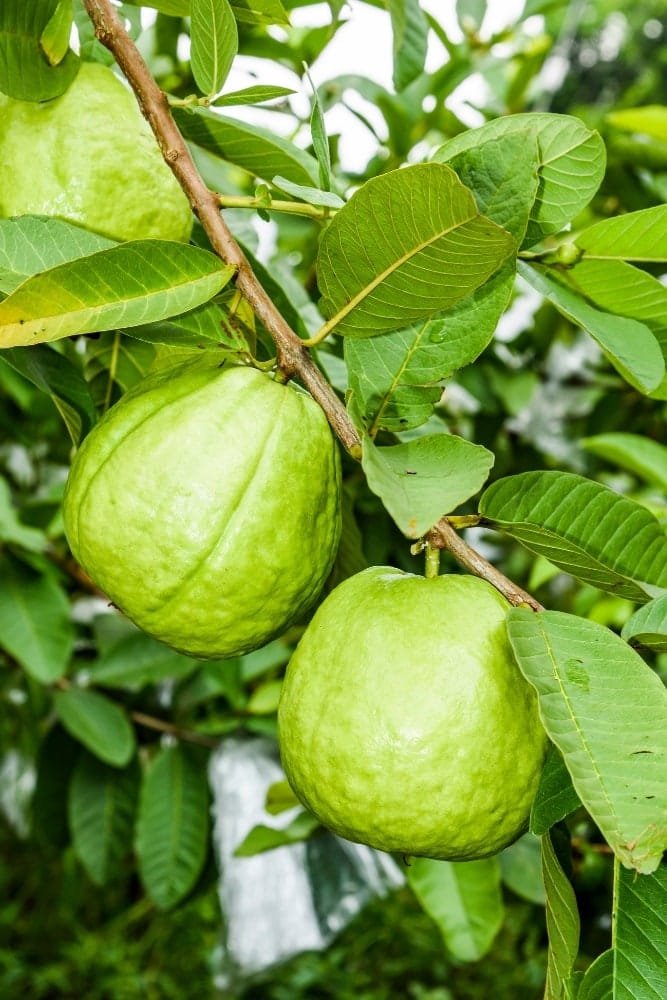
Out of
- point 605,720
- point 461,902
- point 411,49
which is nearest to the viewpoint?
point 605,720

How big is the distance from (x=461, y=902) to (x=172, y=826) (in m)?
0.66

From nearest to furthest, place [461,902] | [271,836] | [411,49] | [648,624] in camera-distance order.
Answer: [648,624] → [411,49] → [461,902] → [271,836]

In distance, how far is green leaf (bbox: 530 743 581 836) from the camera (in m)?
0.65

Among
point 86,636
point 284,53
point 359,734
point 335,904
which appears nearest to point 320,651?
point 359,734

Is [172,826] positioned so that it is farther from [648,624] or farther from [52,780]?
[648,624]

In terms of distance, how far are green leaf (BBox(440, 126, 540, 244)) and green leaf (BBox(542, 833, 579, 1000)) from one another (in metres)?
0.44

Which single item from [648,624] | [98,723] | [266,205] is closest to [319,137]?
[266,205]

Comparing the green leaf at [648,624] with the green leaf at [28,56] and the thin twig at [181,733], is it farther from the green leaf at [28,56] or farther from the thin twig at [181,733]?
the thin twig at [181,733]

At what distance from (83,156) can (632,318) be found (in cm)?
51

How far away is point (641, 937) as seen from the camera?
2.15 feet

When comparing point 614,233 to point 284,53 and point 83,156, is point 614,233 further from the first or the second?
point 284,53

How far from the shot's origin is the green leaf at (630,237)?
842 millimetres

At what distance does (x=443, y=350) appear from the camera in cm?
76

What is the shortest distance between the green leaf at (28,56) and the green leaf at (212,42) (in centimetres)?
12
